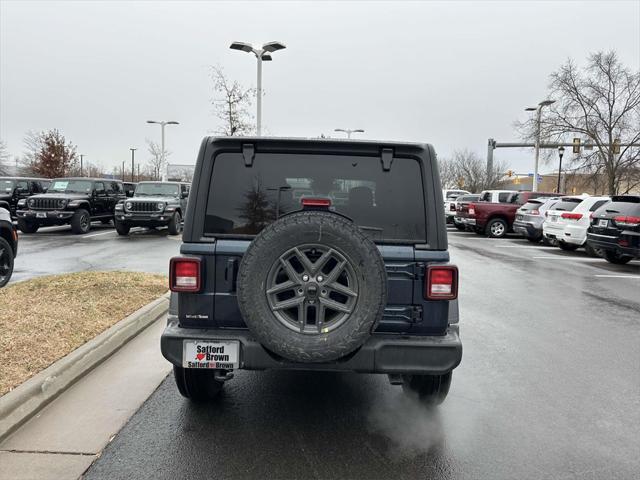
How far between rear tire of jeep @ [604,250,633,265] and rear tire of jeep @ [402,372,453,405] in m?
11.8

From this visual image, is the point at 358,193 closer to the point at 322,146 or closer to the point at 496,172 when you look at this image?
the point at 322,146

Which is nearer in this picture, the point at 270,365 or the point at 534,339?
the point at 270,365

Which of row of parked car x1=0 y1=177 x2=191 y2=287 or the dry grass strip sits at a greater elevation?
row of parked car x1=0 y1=177 x2=191 y2=287

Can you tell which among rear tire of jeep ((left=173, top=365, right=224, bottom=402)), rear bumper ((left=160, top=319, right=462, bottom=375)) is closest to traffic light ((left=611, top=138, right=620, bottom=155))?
rear bumper ((left=160, top=319, right=462, bottom=375))

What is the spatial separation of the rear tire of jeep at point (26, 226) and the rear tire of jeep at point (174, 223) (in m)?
4.60

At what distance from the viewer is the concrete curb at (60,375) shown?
347 centimetres

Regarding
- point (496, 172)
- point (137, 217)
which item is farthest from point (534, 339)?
point (496, 172)

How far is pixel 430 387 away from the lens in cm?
392

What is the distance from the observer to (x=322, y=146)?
340cm

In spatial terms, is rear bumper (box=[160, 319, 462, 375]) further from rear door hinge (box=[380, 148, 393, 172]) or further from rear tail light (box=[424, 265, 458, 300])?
rear door hinge (box=[380, 148, 393, 172])

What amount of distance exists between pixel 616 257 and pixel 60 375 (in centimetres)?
1385

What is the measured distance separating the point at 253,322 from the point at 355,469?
1.06 meters

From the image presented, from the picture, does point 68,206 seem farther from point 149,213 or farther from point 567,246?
point 567,246

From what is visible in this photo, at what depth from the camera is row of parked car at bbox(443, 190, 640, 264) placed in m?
12.1
